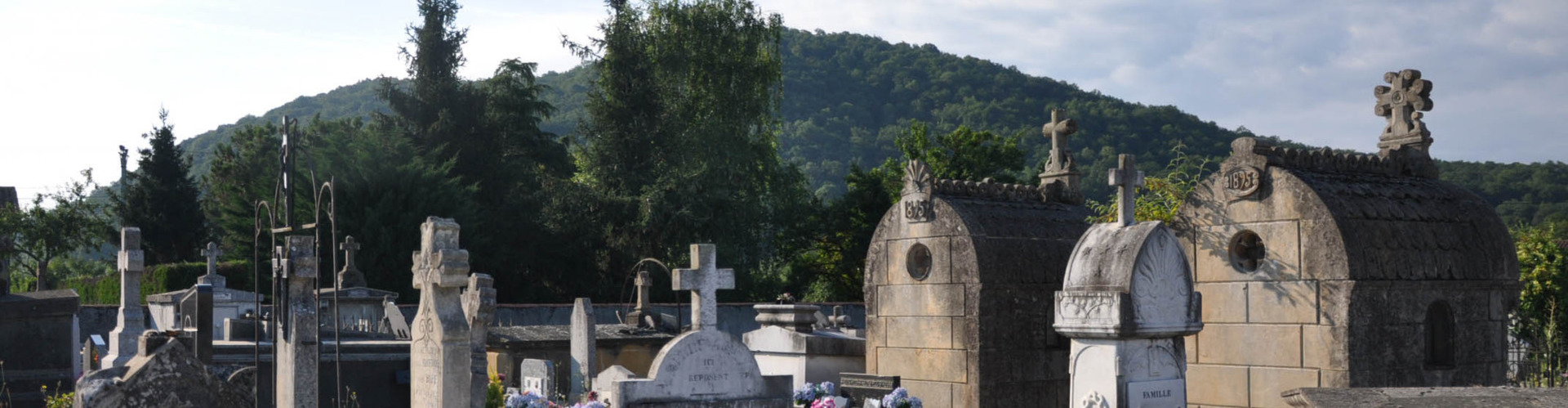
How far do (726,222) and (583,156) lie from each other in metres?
5.08

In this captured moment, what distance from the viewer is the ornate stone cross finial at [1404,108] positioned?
434 inches

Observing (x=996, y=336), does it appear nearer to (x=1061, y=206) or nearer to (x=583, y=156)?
(x=1061, y=206)

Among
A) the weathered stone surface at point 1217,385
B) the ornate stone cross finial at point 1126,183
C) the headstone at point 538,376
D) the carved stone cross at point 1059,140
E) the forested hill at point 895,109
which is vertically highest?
the forested hill at point 895,109

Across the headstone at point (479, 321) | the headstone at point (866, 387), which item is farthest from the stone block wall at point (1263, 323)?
the headstone at point (479, 321)

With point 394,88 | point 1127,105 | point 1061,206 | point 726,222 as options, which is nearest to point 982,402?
point 1061,206

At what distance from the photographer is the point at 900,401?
36.9ft

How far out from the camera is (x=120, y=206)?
3953cm

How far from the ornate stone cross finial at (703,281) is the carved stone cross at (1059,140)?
13.1ft

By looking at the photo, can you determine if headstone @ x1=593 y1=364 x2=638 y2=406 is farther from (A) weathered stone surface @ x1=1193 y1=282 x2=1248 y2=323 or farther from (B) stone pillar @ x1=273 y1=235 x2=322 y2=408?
(A) weathered stone surface @ x1=1193 y1=282 x2=1248 y2=323

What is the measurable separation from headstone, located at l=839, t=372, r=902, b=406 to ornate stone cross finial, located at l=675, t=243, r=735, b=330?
2.00 m

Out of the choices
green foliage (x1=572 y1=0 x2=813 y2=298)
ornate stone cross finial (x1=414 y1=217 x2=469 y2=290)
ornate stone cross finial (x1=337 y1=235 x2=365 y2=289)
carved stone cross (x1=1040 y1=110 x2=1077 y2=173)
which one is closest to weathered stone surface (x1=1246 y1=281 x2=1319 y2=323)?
carved stone cross (x1=1040 y1=110 x2=1077 y2=173)

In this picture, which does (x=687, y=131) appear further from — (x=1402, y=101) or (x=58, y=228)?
(x=1402, y=101)

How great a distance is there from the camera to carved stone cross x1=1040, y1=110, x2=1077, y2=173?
12.7 metres

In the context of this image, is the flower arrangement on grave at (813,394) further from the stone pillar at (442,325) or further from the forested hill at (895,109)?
the forested hill at (895,109)
